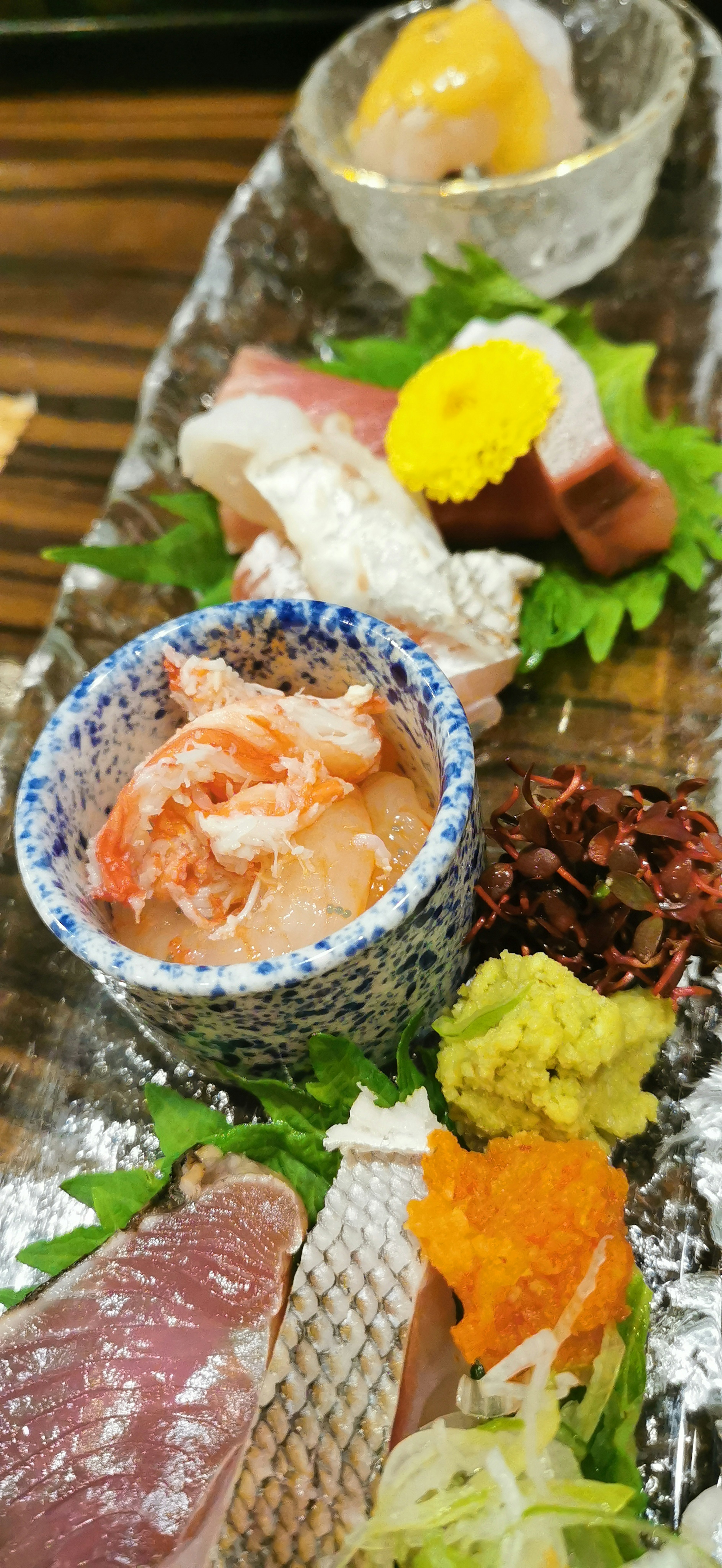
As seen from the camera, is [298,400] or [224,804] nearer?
[224,804]

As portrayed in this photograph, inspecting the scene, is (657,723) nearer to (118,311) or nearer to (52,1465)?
(52,1465)

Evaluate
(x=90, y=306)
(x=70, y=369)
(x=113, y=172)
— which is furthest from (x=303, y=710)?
(x=113, y=172)

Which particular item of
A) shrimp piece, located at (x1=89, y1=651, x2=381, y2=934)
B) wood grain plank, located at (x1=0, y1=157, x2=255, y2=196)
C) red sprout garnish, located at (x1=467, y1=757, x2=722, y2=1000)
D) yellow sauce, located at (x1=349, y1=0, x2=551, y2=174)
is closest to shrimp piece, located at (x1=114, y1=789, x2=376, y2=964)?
shrimp piece, located at (x1=89, y1=651, x2=381, y2=934)

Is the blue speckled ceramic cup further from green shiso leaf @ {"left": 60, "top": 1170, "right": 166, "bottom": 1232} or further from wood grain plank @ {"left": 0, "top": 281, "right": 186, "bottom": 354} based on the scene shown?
wood grain plank @ {"left": 0, "top": 281, "right": 186, "bottom": 354}

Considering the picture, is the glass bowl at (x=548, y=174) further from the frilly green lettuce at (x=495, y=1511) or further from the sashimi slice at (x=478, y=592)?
the frilly green lettuce at (x=495, y=1511)

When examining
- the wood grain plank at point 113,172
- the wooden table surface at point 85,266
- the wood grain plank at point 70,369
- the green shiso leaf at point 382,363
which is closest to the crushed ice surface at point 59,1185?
the wooden table surface at point 85,266

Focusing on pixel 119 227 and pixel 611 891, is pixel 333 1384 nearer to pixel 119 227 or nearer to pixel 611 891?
pixel 611 891

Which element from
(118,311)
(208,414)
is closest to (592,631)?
(208,414)

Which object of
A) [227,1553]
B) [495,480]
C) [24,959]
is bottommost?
[24,959]
